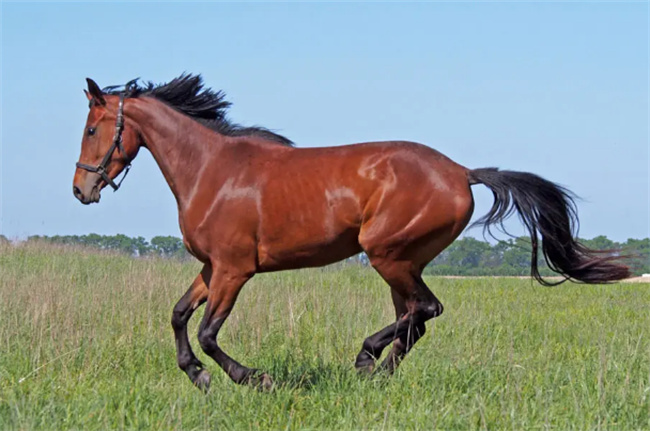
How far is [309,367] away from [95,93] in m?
2.80

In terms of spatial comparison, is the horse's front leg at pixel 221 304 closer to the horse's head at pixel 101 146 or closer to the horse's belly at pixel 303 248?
the horse's belly at pixel 303 248

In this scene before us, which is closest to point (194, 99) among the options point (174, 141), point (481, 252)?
point (174, 141)

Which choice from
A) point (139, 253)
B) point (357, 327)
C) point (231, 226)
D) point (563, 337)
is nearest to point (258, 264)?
point (231, 226)

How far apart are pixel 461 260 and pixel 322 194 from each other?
95.7 ft

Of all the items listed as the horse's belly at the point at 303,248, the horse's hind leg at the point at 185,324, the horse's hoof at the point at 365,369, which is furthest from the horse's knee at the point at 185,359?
the horse's hoof at the point at 365,369

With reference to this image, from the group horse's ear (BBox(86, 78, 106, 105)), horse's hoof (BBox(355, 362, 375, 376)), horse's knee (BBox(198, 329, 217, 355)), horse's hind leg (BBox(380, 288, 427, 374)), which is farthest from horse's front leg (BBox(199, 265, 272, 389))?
horse's ear (BBox(86, 78, 106, 105))

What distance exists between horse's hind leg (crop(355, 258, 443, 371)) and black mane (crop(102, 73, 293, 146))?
145 cm

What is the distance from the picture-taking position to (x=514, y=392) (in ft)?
17.8

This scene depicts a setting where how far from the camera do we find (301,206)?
241 inches

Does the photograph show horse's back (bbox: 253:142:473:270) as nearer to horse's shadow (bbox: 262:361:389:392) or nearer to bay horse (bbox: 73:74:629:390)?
bay horse (bbox: 73:74:629:390)

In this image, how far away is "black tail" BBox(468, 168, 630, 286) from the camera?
6414 mm

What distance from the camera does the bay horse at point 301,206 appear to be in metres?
6.04

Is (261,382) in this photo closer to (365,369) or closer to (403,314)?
(365,369)

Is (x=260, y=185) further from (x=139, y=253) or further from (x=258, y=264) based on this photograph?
(x=139, y=253)
